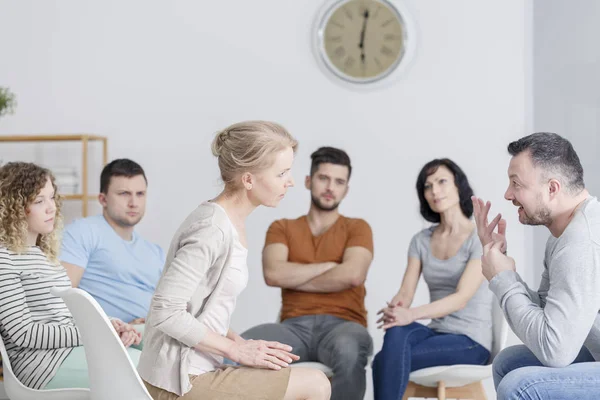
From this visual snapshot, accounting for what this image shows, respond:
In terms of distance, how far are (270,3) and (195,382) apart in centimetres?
296

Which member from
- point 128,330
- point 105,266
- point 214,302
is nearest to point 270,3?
point 105,266

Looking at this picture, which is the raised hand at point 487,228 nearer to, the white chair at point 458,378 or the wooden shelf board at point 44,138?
the white chair at point 458,378

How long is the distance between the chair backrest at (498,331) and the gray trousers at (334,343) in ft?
1.52

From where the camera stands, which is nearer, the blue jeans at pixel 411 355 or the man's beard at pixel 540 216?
the man's beard at pixel 540 216

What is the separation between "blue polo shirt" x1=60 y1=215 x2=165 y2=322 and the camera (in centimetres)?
323

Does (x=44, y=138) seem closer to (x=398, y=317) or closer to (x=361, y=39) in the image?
(x=361, y=39)

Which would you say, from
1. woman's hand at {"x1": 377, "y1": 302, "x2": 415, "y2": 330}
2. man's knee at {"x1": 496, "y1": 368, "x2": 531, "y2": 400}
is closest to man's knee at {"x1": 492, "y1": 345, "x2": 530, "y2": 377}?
man's knee at {"x1": 496, "y1": 368, "x2": 531, "y2": 400}

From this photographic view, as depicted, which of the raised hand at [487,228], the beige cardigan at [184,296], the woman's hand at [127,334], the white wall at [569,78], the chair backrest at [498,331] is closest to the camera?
the beige cardigan at [184,296]

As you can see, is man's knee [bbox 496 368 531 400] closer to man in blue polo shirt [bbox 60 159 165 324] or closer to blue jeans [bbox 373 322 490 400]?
blue jeans [bbox 373 322 490 400]

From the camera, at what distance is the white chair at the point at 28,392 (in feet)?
7.34

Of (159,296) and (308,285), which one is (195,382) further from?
(308,285)

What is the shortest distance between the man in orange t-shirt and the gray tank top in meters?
0.24

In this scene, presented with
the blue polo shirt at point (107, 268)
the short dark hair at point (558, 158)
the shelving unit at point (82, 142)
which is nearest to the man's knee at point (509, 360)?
the short dark hair at point (558, 158)

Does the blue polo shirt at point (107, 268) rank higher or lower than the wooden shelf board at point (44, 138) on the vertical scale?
lower
